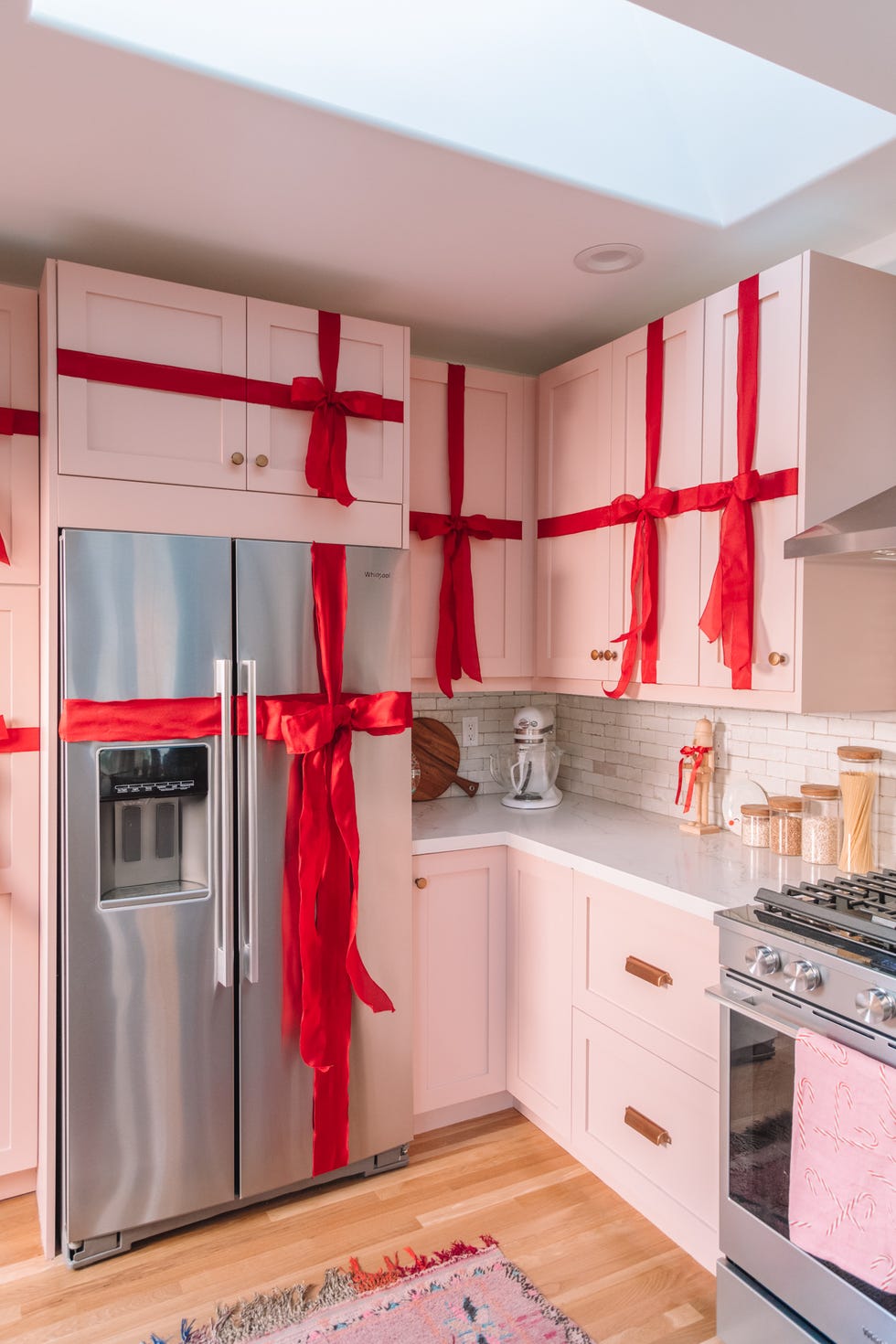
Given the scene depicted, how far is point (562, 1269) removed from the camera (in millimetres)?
2055

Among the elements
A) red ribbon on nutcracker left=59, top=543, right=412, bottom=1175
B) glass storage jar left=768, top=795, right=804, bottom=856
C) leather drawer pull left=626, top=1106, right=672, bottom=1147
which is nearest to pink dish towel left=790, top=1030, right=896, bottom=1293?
leather drawer pull left=626, top=1106, right=672, bottom=1147

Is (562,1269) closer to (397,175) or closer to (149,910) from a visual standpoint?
(149,910)

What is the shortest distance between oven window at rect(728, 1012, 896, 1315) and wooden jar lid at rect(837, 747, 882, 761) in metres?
0.70

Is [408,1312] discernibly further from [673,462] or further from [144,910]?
[673,462]

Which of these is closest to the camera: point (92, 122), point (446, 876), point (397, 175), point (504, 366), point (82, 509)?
point (92, 122)

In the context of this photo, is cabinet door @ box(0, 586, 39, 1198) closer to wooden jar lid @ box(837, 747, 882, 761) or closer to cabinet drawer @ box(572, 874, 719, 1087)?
cabinet drawer @ box(572, 874, 719, 1087)

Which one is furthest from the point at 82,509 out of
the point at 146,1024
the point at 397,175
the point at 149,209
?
the point at 146,1024

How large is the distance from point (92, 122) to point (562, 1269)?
2619mm

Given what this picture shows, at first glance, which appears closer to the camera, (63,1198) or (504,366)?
(63,1198)

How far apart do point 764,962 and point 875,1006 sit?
0.24 m

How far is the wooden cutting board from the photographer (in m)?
3.08

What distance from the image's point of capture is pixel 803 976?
166 centimetres

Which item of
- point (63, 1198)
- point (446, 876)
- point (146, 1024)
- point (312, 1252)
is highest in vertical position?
point (446, 876)

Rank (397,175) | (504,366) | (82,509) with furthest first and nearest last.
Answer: (504,366) → (82,509) → (397,175)
